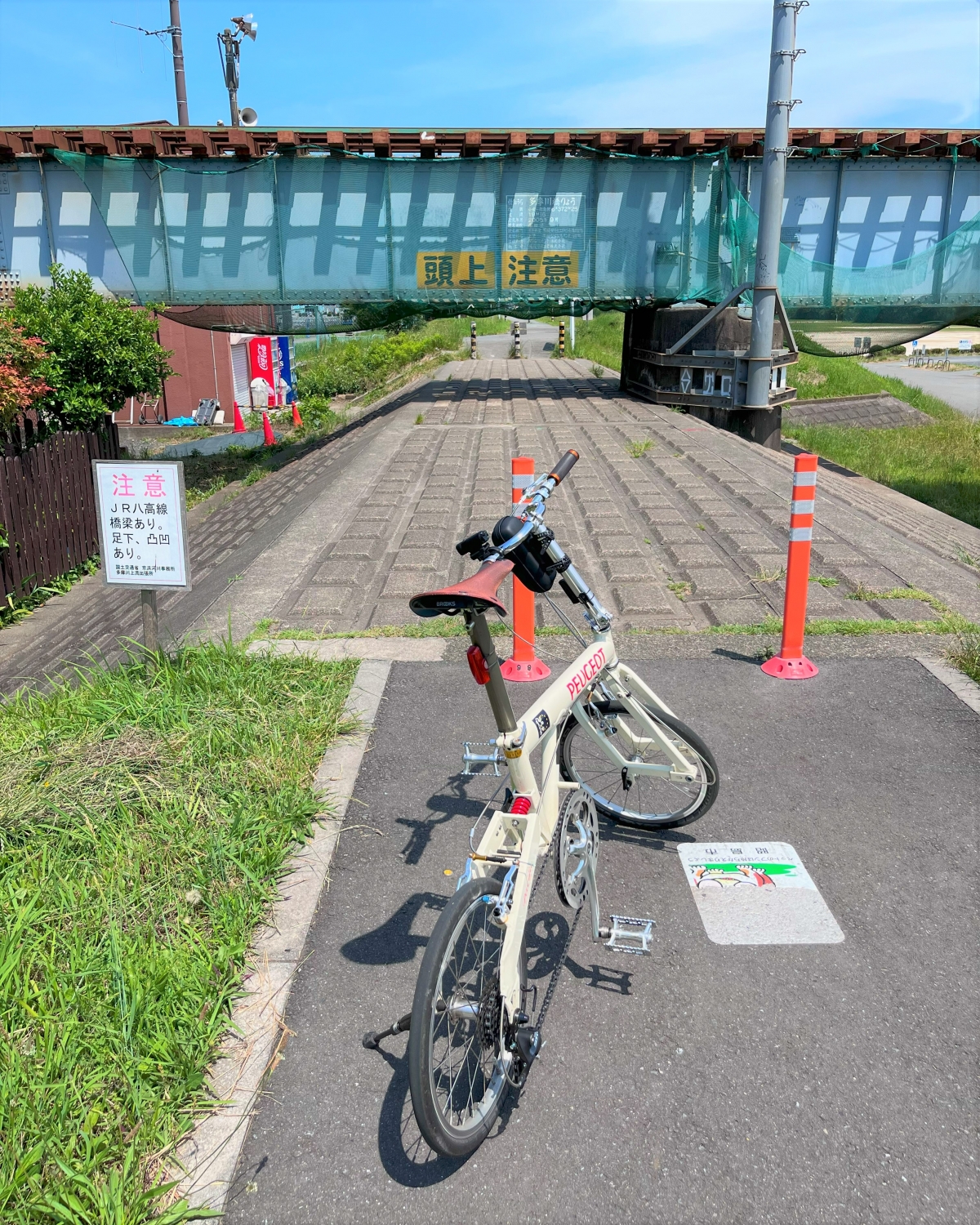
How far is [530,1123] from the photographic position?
2787 mm

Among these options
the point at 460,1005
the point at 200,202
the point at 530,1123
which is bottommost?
the point at 530,1123

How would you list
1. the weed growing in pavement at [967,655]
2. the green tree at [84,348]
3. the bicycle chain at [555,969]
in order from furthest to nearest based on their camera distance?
the green tree at [84,348] → the weed growing in pavement at [967,655] → the bicycle chain at [555,969]

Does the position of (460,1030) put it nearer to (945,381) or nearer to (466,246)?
(466,246)

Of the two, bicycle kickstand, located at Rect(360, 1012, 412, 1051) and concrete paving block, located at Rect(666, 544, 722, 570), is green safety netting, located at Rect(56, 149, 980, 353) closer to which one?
concrete paving block, located at Rect(666, 544, 722, 570)

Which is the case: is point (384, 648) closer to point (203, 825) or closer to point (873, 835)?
point (203, 825)

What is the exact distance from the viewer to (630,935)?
333cm

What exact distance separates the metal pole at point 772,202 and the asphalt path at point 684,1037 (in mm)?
9633

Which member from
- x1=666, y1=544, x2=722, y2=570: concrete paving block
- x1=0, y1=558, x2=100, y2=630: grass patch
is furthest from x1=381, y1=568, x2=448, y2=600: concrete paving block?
x1=0, y1=558, x2=100, y2=630: grass patch

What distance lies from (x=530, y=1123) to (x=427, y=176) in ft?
46.1

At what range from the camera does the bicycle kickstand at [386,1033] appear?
2.72 metres

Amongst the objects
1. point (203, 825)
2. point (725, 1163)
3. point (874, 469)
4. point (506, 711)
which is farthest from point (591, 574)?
point (874, 469)

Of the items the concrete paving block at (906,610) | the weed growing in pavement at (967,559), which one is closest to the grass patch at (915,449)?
the weed growing in pavement at (967,559)

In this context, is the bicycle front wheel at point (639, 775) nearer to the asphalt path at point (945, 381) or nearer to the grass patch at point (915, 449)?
the grass patch at point (915, 449)

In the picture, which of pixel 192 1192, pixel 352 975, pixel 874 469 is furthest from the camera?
pixel 874 469
